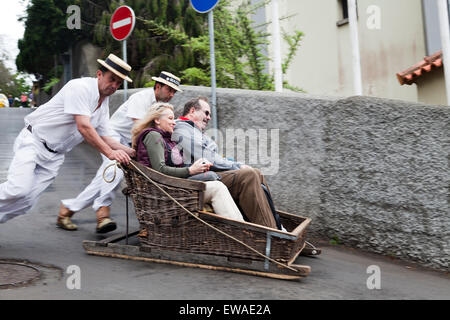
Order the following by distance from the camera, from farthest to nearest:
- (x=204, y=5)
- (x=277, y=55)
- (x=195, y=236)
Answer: (x=277, y=55), (x=204, y=5), (x=195, y=236)

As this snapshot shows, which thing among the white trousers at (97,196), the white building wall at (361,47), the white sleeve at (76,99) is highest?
the white building wall at (361,47)

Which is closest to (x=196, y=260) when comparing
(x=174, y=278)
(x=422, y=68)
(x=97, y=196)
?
(x=174, y=278)

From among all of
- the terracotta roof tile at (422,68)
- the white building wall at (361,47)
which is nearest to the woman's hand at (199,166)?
the terracotta roof tile at (422,68)

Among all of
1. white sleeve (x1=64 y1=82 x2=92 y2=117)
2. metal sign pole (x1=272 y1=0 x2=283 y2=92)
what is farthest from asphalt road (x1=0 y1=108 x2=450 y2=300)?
metal sign pole (x1=272 y1=0 x2=283 y2=92)

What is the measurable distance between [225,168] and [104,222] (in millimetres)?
1512

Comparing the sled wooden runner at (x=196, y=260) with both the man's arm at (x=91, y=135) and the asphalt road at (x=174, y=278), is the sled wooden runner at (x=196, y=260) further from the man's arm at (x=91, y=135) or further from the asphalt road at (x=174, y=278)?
the man's arm at (x=91, y=135)

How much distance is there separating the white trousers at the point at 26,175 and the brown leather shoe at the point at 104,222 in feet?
2.49

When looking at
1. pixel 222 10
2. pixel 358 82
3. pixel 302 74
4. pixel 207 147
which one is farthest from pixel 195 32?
pixel 207 147

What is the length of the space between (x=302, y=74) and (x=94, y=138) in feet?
35.6

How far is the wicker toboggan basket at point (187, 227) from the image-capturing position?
151 inches

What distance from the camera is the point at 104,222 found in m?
5.25

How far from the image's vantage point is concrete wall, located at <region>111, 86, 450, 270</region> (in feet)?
14.7

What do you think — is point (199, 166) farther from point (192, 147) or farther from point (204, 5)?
point (204, 5)
